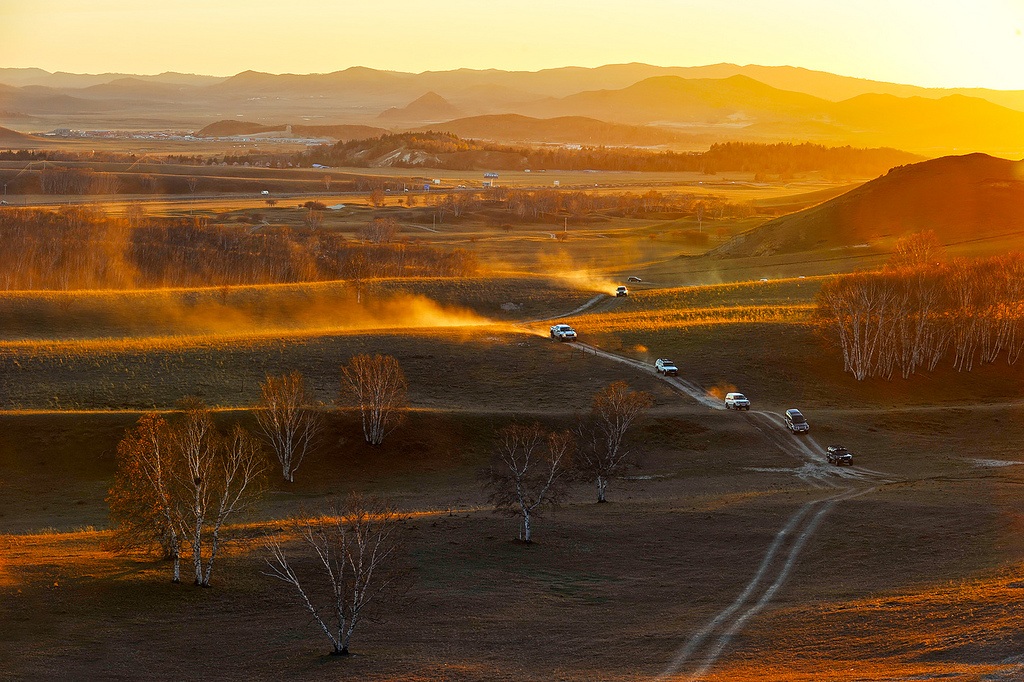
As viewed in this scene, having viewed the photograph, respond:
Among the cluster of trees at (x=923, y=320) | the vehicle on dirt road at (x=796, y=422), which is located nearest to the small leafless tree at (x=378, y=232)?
the cluster of trees at (x=923, y=320)

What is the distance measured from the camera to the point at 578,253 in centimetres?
15388

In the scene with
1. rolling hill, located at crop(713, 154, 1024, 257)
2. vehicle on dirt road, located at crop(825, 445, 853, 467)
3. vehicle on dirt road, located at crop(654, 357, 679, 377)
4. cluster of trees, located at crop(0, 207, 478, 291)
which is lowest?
vehicle on dirt road, located at crop(825, 445, 853, 467)

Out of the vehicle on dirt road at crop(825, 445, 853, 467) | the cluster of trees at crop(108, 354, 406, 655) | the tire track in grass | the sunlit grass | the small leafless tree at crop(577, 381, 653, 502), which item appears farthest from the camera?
the sunlit grass

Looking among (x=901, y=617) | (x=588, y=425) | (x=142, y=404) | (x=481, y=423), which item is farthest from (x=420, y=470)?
(x=901, y=617)

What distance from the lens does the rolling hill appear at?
14362 cm

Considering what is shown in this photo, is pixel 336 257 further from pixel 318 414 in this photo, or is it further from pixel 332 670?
pixel 332 670

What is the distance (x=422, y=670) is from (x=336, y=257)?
111 m

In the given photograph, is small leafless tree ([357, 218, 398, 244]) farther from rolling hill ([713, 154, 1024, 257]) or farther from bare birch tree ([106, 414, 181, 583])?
bare birch tree ([106, 414, 181, 583])

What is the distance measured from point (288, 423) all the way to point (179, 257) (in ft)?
269

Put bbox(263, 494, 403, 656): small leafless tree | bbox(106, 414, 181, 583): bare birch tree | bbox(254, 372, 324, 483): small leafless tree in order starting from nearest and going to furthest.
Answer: bbox(263, 494, 403, 656): small leafless tree
bbox(106, 414, 181, 583): bare birch tree
bbox(254, 372, 324, 483): small leafless tree

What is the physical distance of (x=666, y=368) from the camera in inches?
2771

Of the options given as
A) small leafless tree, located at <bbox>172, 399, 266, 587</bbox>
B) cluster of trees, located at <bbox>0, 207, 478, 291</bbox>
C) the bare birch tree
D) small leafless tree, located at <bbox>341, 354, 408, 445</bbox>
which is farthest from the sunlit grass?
the bare birch tree

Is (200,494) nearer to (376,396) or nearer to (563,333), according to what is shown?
(376,396)

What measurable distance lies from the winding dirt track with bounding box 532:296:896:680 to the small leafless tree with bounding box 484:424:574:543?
9457 millimetres
